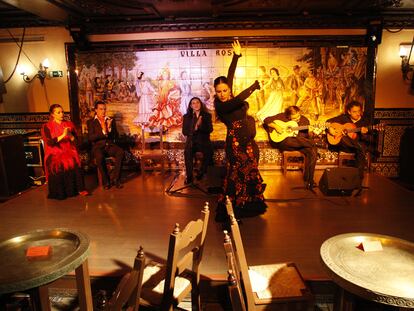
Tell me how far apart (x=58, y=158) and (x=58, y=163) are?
0.08 m

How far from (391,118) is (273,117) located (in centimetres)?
247

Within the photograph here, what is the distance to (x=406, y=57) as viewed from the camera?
6688mm

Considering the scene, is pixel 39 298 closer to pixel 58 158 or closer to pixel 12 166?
pixel 58 158

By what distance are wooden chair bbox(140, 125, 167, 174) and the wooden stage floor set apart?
0.47 m

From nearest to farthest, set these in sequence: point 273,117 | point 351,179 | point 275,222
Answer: point 275,222, point 351,179, point 273,117

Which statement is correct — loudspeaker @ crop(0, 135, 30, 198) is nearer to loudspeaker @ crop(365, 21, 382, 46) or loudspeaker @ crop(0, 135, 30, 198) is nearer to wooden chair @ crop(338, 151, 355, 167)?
wooden chair @ crop(338, 151, 355, 167)

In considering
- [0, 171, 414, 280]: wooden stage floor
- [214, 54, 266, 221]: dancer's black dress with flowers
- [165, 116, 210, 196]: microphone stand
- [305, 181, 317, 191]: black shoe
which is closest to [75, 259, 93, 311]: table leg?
[0, 171, 414, 280]: wooden stage floor

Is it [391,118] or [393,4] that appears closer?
[393,4]

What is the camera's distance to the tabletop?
203 centimetres

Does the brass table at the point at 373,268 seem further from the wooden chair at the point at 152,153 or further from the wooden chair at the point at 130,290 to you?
the wooden chair at the point at 152,153

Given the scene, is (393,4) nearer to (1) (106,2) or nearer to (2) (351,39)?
(2) (351,39)

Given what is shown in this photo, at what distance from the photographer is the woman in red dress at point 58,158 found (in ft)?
18.4

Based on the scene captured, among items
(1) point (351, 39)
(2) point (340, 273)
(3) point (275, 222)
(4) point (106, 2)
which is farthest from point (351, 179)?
(4) point (106, 2)

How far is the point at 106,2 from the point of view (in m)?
5.68
